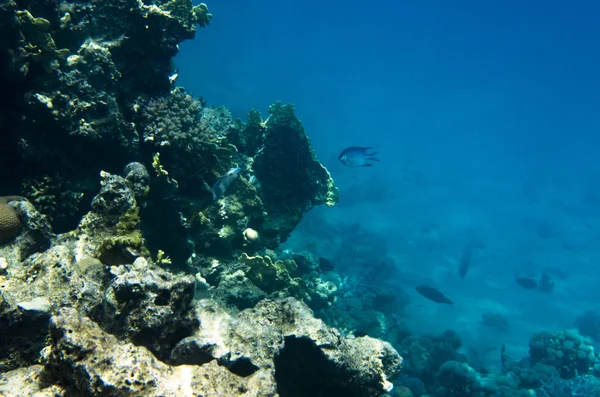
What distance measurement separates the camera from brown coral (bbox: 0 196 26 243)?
397 centimetres

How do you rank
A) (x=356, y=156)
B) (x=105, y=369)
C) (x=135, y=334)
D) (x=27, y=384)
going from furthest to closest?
1. (x=356, y=156)
2. (x=135, y=334)
3. (x=27, y=384)
4. (x=105, y=369)

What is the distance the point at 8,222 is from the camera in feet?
13.2

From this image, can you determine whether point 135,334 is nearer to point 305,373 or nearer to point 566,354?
point 305,373

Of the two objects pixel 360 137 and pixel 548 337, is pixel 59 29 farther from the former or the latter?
pixel 360 137

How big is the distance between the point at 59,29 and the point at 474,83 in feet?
374

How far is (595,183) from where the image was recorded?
200 ft

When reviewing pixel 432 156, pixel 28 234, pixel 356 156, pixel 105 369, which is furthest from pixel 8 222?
pixel 432 156

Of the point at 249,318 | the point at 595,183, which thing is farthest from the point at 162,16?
the point at 595,183

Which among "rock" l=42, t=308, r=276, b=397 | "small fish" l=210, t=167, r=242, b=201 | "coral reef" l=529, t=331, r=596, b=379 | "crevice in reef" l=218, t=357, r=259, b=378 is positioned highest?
"coral reef" l=529, t=331, r=596, b=379

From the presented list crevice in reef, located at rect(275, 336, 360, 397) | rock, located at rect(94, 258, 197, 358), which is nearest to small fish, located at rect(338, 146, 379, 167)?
crevice in reef, located at rect(275, 336, 360, 397)

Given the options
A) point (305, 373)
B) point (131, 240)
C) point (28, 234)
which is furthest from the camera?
point (28, 234)

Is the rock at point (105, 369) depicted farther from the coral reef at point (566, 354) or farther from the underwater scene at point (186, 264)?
the coral reef at point (566, 354)

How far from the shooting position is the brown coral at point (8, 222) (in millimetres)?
3973

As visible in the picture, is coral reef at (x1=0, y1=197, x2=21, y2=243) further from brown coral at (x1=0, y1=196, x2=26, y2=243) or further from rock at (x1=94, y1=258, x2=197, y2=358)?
rock at (x1=94, y1=258, x2=197, y2=358)
